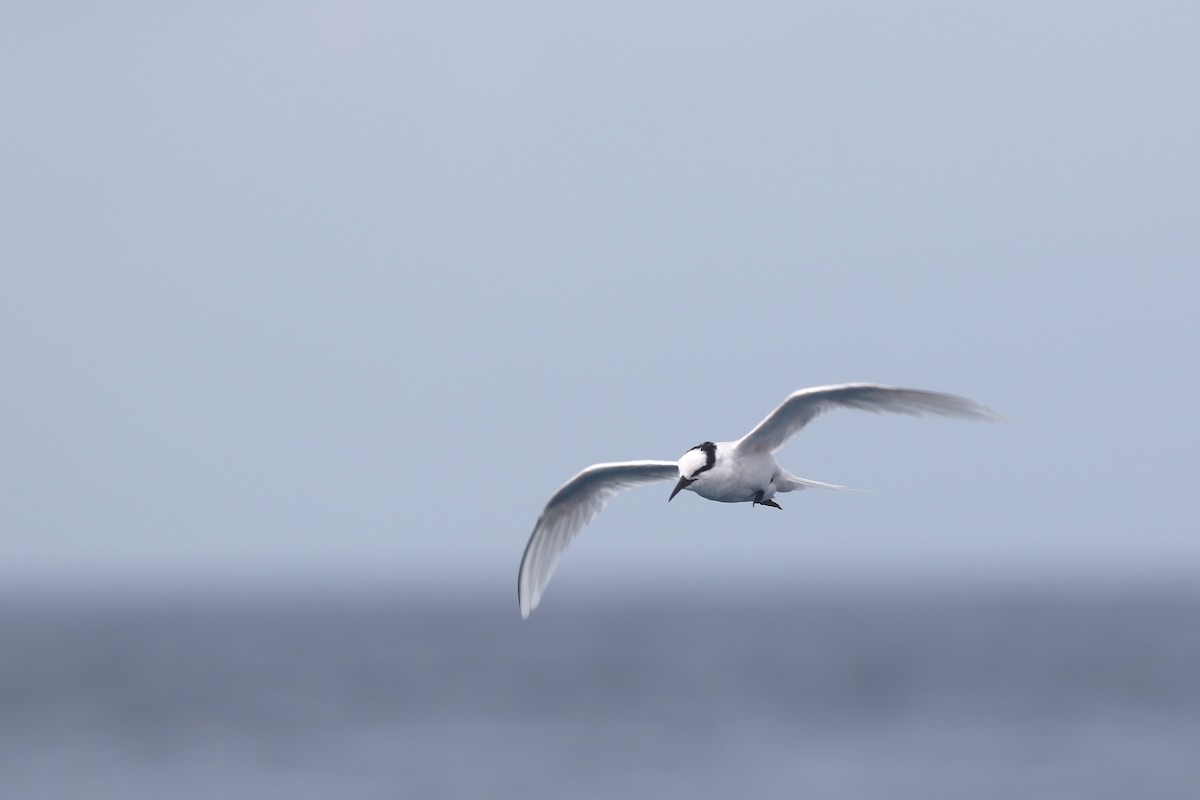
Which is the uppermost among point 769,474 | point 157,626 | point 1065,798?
point 769,474

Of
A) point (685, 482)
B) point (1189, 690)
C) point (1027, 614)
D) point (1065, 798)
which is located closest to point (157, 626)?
point (1027, 614)

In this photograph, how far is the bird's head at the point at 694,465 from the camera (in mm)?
16922

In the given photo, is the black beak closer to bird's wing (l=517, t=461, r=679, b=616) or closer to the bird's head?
the bird's head

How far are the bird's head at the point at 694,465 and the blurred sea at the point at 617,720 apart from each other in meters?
36.0

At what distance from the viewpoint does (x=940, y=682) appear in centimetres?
8669

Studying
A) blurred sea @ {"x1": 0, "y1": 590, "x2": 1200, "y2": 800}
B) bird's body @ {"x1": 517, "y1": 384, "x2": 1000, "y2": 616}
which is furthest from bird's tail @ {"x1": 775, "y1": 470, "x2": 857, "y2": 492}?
blurred sea @ {"x1": 0, "y1": 590, "x2": 1200, "y2": 800}

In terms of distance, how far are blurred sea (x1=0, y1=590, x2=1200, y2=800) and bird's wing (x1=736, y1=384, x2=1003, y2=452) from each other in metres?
36.3

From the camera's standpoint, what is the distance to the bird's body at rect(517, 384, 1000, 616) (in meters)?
15.7

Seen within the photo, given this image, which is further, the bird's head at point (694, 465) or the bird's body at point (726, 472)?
the bird's head at point (694, 465)

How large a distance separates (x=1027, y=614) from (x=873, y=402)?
17719cm

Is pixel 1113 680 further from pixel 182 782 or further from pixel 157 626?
pixel 157 626

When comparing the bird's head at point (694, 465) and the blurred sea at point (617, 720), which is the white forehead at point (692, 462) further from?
the blurred sea at point (617, 720)

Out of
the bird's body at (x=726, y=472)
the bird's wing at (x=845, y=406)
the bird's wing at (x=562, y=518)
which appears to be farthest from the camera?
the bird's wing at (x=562, y=518)

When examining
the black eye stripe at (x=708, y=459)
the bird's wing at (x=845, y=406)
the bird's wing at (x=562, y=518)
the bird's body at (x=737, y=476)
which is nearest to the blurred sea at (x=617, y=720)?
the bird's wing at (x=562, y=518)
